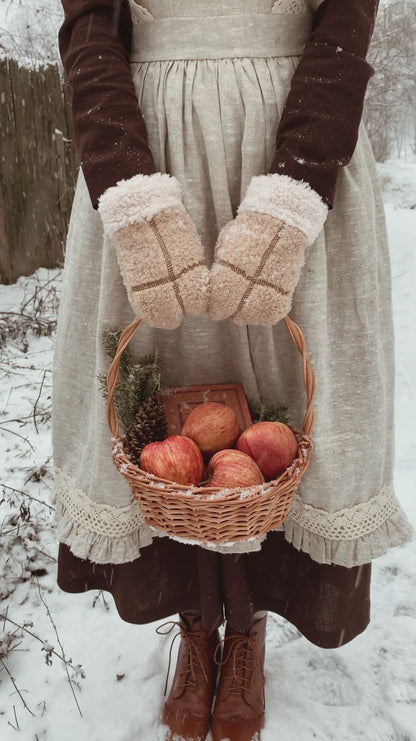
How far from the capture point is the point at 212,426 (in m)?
0.90

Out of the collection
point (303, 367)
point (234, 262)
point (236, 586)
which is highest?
point (234, 262)

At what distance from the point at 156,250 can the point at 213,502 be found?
0.33 meters

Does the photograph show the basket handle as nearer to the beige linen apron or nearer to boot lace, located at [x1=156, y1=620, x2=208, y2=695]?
the beige linen apron

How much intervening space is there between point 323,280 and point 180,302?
24cm

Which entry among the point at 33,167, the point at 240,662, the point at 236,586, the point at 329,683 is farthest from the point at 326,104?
the point at 33,167

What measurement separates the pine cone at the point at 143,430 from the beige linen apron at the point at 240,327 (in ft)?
0.32

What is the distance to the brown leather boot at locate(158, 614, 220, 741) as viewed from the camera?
1.23 metres

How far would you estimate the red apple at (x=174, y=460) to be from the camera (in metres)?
0.82

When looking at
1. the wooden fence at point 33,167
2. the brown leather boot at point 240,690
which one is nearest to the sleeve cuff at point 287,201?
the brown leather boot at point 240,690

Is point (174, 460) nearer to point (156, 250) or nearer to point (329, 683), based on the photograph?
point (156, 250)

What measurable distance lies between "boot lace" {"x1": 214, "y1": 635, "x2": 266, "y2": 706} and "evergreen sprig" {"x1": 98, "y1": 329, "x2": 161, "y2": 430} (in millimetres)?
572

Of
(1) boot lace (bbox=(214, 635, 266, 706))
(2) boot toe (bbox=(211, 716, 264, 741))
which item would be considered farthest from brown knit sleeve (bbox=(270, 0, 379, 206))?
(2) boot toe (bbox=(211, 716, 264, 741))

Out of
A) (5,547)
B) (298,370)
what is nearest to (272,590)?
(298,370)

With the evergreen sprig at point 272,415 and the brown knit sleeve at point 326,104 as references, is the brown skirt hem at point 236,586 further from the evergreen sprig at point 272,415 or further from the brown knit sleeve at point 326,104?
the brown knit sleeve at point 326,104
